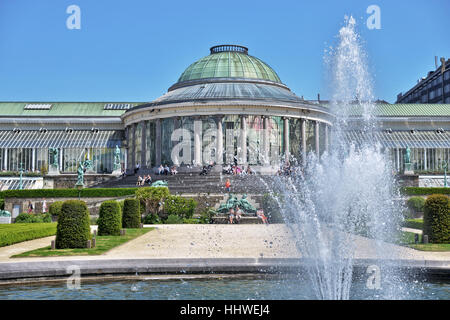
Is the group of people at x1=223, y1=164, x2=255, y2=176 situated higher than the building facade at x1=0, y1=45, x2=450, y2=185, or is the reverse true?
the building facade at x1=0, y1=45, x2=450, y2=185

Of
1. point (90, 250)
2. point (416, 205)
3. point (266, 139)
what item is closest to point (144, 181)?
point (266, 139)

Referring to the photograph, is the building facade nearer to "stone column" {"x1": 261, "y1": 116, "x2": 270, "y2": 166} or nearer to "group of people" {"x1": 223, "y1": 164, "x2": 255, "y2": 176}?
"stone column" {"x1": 261, "y1": 116, "x2": 270, "y2": 166}

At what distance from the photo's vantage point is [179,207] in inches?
1107

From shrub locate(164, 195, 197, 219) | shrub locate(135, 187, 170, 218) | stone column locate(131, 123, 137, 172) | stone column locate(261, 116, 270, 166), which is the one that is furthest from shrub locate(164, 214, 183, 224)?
stone column locate(131, 123, 137, 172)

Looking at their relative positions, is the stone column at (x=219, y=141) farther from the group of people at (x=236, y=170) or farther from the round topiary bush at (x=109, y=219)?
the round topiary bush at (x=109, y=219)

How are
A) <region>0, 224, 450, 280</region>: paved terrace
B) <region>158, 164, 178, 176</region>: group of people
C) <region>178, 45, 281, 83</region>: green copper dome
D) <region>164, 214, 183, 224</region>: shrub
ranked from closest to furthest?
<region>0, 224, 450, 280</region>: paved terrace, <region>164, 214, 183, 224</region>: shrub, <region>158, 164, 178, 176</region>: group of people, <region>178, 45, 281, 83</region>: green copper dome

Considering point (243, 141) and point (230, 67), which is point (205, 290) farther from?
point (230, 67)

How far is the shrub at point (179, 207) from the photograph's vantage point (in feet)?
92.2

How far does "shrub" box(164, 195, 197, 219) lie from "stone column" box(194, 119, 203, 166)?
19123mm

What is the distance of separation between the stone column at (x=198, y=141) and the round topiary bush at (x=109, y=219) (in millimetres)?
26737

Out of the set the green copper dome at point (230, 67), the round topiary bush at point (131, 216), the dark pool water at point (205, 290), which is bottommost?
the dark pool water at point (205, 290)

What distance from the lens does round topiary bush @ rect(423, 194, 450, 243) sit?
17.3 metres

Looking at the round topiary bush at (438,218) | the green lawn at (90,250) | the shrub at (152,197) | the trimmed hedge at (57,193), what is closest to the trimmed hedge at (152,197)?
the shrub at (152,197)
